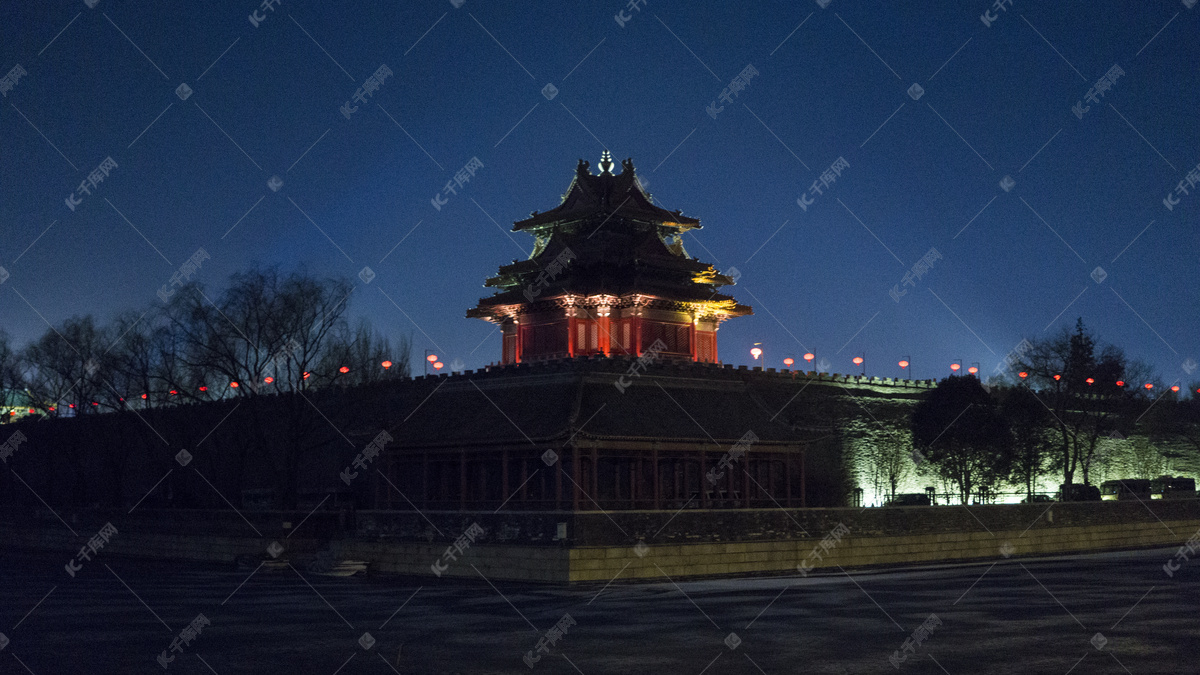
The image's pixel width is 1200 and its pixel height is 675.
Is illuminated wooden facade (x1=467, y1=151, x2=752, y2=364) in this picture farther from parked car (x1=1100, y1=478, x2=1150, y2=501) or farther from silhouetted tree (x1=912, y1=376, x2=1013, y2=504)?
parked car (x1=1100, y1=478, x2=1150, y2=501)

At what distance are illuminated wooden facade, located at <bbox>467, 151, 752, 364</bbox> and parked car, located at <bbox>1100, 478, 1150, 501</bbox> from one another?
19.7 meters

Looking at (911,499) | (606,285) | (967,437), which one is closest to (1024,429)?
(967,437)

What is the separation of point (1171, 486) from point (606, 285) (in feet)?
95.8

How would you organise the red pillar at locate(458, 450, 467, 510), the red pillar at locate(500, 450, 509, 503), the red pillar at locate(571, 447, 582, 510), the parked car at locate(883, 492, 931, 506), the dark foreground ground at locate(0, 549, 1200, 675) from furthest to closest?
the parked car at locate(883, 492, 931, 506) → the red pillar at locate(458, 450, 467, 510) → the red pillar at locate(500, 450, 509, 503) → the red pillar at locate(571, 447, 582, 510) → the dark foreground ground at locate(0, 549, 1200, 675)

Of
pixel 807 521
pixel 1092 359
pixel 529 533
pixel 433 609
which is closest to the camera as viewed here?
pixel 433 609

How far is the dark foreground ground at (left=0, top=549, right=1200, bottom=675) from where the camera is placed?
18.5m

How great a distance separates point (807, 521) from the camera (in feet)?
122

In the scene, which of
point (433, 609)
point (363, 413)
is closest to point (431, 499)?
point (363, 413)

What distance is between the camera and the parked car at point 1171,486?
5366cm

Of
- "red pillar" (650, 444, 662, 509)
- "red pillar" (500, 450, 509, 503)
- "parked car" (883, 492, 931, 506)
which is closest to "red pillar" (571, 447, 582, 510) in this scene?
"red pillar" (500, 450, 509, 503)

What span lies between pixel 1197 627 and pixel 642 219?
1364 inches

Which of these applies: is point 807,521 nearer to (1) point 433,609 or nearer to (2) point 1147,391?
(1) point 433,609

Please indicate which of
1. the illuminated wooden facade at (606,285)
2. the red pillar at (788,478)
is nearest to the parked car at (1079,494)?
the red pillar at (788,478)

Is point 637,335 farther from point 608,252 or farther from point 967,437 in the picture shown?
point 967,437
